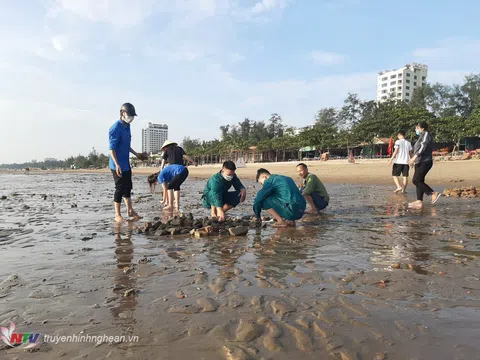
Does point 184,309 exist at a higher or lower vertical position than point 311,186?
lower

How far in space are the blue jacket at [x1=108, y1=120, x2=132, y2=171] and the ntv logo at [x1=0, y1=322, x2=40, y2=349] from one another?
4591 millimetres

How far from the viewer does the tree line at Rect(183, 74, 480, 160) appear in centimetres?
4659

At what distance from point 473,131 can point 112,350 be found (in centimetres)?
4810

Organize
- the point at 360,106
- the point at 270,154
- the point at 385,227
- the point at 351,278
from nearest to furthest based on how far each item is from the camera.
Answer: the point at 351,278, the point at 385,227, the point at 270,154, the point at 360,106

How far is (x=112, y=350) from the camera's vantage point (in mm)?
1891

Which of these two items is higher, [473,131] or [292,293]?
[473,131]

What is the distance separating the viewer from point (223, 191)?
6164mm

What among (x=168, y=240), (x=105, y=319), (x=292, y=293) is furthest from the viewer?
(x=168, y=240)

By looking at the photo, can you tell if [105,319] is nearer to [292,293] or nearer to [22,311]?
[22,311]

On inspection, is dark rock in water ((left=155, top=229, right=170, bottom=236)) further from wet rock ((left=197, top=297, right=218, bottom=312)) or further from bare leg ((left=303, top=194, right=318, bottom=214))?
bare leg ((left=303, top=194, right=318, bottom=214))

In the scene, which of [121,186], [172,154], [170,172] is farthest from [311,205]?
[121,186]

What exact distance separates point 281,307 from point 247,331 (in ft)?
1.31

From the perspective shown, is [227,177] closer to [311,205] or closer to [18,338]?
[311,205]

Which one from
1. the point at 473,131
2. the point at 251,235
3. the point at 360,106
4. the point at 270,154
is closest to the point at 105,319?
the point at 251,235
